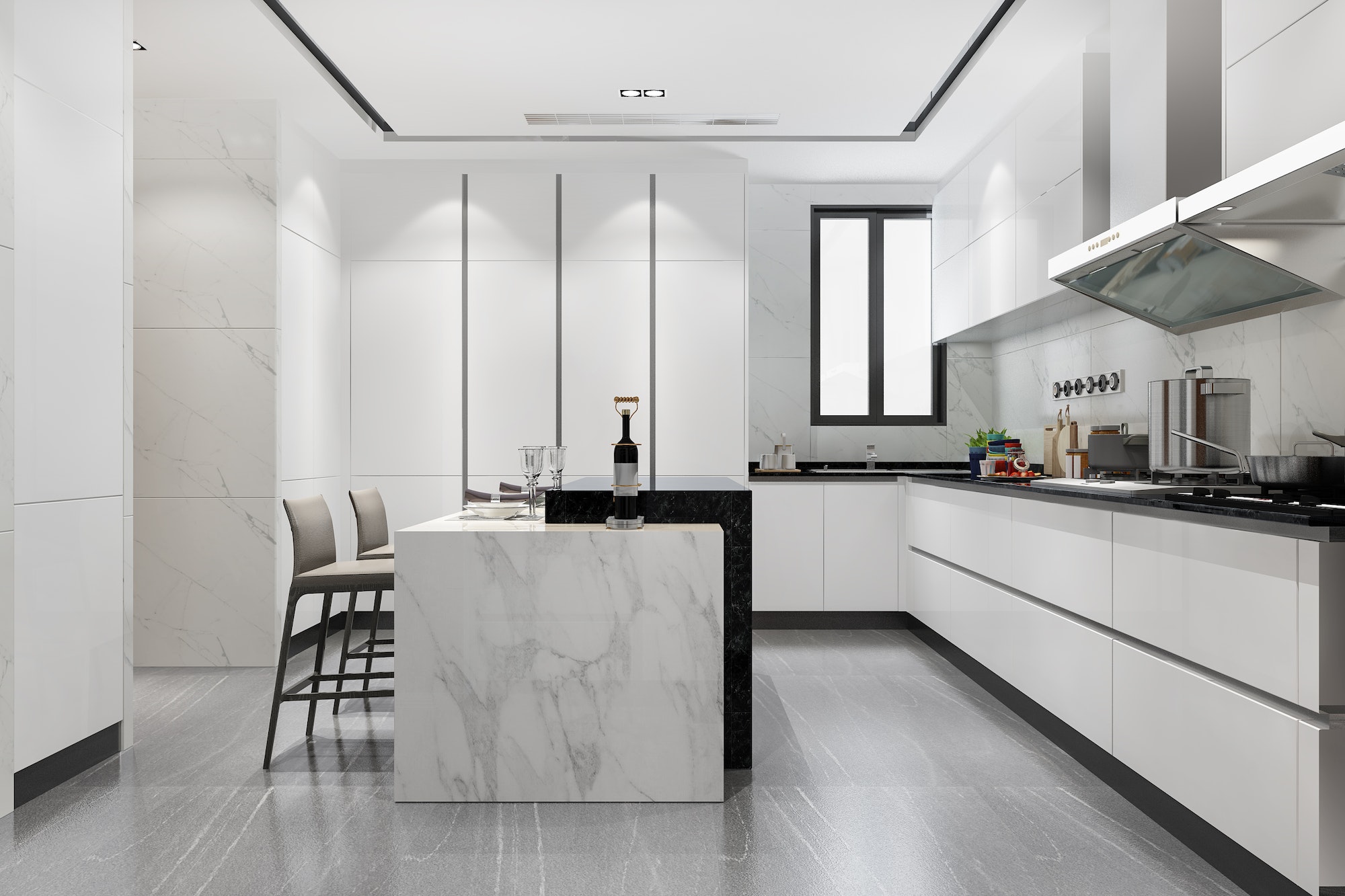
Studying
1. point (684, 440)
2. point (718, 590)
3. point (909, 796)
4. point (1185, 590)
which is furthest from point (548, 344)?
point (1185, 590)

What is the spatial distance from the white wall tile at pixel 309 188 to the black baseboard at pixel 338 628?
6.73 ft

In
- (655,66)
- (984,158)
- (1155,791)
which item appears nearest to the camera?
(1155,791)

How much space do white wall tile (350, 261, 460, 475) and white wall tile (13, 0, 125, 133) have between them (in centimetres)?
207

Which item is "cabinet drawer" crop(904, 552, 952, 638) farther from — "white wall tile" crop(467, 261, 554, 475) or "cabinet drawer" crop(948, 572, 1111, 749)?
"white wall tile" crop(467, 261, 554, 475)

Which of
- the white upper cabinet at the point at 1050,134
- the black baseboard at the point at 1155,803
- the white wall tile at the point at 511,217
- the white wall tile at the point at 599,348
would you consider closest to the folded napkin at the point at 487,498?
the white wall tile at the point at 599,348

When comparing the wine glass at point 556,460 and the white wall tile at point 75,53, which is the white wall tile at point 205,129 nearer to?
the white wall tile at point 75,53

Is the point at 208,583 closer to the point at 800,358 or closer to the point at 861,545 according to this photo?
the point at 861,545

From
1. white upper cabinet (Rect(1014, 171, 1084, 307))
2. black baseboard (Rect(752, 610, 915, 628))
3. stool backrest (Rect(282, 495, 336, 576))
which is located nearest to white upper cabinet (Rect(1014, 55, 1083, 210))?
white upper cabinet (Rect(1014, 171, 1084, 307))

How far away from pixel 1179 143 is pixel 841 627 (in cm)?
302

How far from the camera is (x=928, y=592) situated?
171 inches

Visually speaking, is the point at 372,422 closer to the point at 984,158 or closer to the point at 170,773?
the point at 170,773

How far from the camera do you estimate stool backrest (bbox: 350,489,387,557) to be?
10.7 ft

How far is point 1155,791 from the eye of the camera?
225cm

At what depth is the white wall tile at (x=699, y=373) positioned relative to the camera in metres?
4.81
